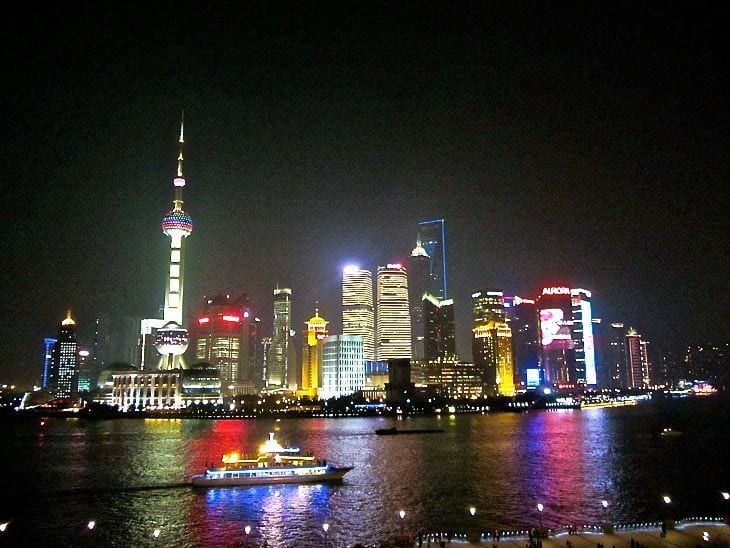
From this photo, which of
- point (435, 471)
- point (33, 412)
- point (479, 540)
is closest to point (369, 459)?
point (435, 471)

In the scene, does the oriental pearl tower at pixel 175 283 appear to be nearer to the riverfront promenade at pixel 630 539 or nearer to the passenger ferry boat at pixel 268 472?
the passenger ferry boat at pixel 268 472

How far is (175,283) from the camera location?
7480 inches

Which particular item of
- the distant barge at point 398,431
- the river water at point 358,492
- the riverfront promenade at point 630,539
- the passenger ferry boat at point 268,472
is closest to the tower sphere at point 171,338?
the distant barge at point 398,431

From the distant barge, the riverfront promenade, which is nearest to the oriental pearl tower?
the distant barge

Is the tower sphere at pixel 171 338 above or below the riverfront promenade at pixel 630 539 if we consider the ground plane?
above

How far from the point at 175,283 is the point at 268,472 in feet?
490

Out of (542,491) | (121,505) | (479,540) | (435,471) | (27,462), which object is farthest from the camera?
(27,462)

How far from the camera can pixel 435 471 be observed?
2213 inches

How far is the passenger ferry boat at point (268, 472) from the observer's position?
48.2 m

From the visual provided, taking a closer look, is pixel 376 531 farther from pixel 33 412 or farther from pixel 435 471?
pixel 33 412

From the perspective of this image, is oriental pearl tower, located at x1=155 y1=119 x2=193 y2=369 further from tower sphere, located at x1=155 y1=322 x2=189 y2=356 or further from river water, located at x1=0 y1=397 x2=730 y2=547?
river water, located at x1=0 y1=397 x2=730 y2=547

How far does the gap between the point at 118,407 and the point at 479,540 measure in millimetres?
162984

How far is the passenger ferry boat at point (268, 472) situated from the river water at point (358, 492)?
3.91 feet

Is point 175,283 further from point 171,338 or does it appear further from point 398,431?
point 398,431
